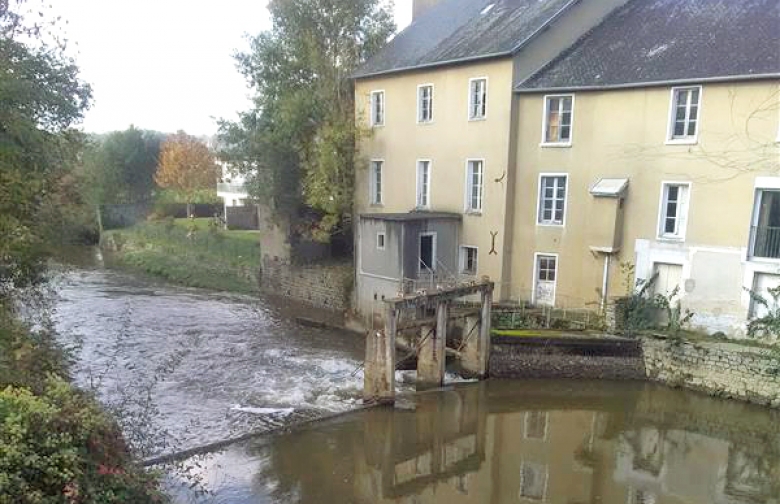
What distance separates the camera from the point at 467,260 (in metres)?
24.4

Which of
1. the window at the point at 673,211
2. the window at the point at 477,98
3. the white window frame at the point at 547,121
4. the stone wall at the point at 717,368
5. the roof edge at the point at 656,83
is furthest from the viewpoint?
the window at the point at 477,98

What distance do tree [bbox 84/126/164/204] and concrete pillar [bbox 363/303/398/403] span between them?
135 ft

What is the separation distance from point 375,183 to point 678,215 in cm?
1323

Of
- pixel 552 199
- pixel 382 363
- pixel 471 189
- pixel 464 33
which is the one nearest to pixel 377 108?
pixel 464 33

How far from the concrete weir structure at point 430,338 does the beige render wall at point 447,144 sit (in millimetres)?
3802

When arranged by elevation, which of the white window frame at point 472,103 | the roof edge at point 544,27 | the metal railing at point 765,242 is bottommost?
the metal railing at point 765,242

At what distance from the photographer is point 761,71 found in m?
17.8

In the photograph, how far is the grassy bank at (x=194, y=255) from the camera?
3516 cm

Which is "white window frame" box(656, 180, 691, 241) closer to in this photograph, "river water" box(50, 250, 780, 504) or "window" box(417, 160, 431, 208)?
"river water" box(50, 250, 780, 504)

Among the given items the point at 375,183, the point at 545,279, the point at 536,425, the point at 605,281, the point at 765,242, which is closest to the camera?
the point at 536,425

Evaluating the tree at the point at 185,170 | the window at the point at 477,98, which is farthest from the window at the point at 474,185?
the tree at the point at 185,170

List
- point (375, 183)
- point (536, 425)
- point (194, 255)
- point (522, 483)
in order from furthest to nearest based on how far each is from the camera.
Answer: point (194, 255)
point (375, 183)
point (536, 425)
point (522, 483)

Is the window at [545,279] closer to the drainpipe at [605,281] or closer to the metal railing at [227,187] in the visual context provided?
the drainpipe at [605,281]

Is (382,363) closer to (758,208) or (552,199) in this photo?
(552,199)
